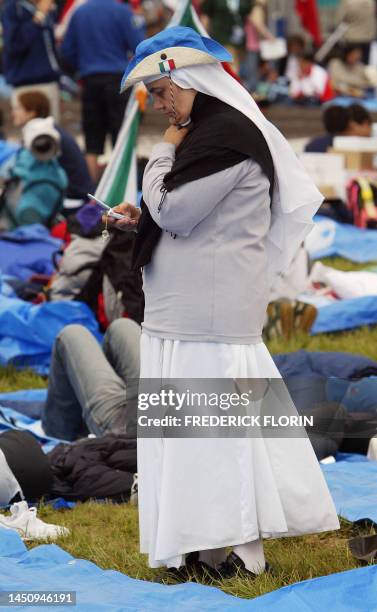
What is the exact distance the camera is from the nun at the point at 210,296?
13.3 feet

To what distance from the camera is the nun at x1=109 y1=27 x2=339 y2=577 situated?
405 cm

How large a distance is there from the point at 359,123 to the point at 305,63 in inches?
279

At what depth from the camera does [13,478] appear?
539cm

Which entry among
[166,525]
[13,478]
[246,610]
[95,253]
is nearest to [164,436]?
[166,525]

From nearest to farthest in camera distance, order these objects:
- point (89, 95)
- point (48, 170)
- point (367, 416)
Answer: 1. point (367, 416)
2. point (48, 170)
3. point (89, 95)

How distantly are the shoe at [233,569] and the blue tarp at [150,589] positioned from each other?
10cm

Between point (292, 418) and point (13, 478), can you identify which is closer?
point (292, 418)

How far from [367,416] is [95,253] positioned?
2.55m

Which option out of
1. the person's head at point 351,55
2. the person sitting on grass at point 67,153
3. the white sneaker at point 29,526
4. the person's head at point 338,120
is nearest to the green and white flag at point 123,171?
the white sneaker at point 29,526

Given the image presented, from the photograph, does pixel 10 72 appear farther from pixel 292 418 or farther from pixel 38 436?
pixel 292 418

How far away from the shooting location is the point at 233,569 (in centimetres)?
419

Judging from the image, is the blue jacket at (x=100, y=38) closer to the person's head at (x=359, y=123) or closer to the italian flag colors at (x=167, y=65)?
the person's head at (x=359, y=123)

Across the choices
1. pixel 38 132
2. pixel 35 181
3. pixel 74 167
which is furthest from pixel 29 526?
pixel 74 167

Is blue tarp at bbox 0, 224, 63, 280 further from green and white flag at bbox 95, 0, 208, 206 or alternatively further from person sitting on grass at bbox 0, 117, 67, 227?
green and white flag at bbox 95, 0, 208, 206
